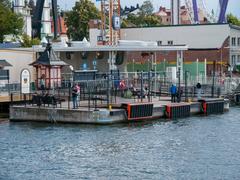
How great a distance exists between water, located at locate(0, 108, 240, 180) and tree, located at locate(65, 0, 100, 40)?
4000 inches

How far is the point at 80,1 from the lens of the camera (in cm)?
15862

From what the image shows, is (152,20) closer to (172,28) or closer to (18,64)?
(172,28)

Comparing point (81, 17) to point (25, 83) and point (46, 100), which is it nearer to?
point (25, 83)

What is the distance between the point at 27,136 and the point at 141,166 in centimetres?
1361

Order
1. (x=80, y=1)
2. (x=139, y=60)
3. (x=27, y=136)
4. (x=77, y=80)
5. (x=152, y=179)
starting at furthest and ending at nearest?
1. (x=80, y=1)
2. (x=139, y=60)
3. (x=77, y=80)
4. (x=27, y=136)
5. (x=152, y=179)

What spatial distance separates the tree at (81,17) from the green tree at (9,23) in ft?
134

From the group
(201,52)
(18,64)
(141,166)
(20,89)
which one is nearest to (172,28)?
(201,52)

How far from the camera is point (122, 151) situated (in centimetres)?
4278

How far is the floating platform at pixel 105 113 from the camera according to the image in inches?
2162

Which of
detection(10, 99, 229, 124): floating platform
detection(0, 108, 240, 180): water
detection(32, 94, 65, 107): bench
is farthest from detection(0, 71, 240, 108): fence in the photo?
detection(0, 108, 240, 180): water

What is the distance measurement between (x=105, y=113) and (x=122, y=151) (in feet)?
40.3

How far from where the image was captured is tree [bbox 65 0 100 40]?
157m

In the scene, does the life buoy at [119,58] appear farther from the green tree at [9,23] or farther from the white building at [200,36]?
the green tree at [9,23]

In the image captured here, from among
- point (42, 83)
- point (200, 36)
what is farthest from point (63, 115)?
point (200, 36)
